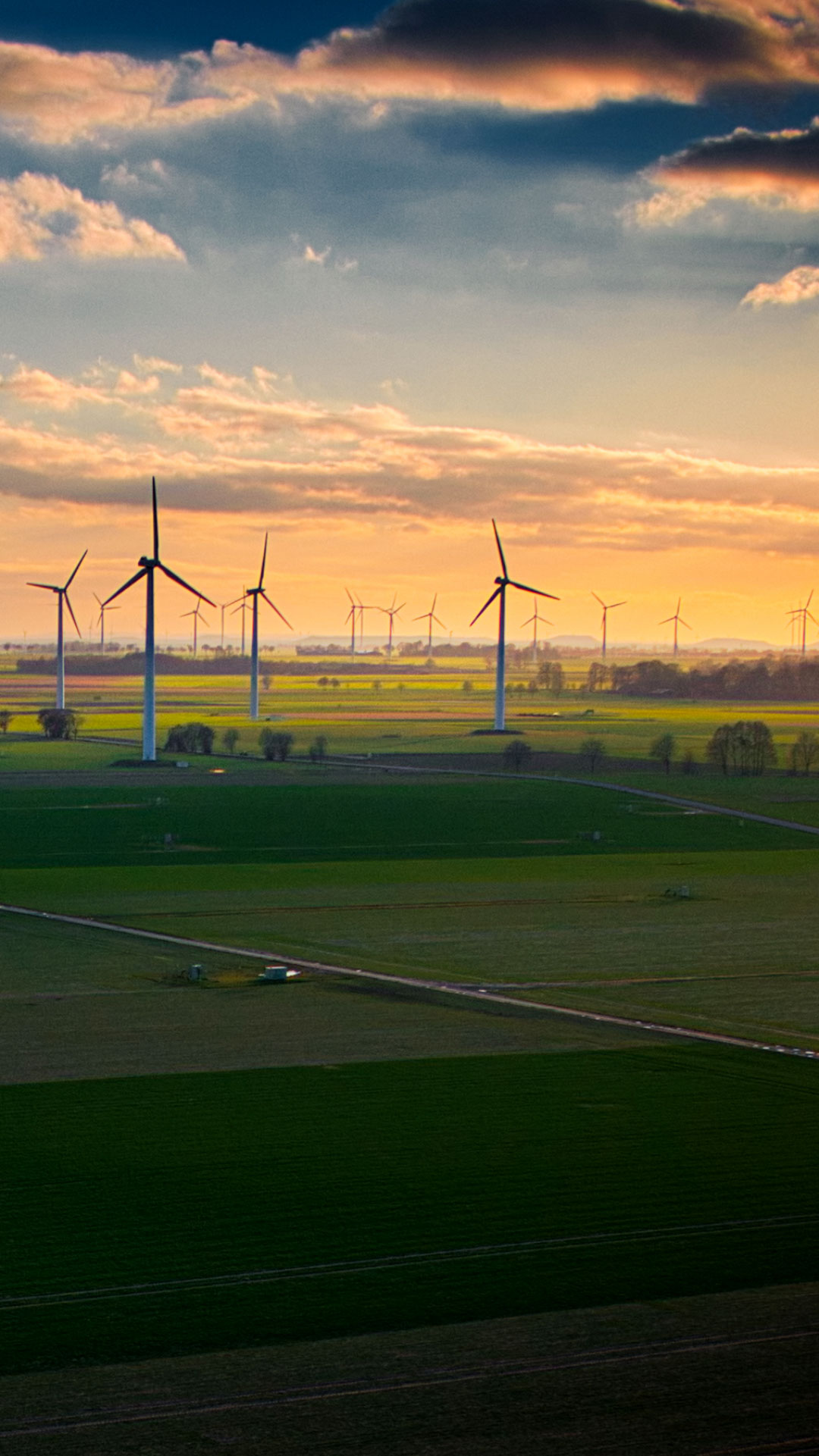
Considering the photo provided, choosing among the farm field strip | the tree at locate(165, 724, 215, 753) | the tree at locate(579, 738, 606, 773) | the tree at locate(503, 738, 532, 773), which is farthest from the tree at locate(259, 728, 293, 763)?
the farm field strip

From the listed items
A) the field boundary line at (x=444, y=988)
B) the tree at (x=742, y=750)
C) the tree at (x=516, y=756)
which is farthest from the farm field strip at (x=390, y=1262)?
the tree at (x=742, y=750)

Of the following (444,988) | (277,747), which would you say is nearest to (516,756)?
(277,747)

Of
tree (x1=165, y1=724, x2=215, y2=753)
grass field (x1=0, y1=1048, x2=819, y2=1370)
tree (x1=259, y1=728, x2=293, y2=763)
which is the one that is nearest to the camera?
grass field (x1=0, y1=1048, x2=819, y2=1370)

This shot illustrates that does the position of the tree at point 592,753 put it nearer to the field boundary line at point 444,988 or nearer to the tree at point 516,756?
the tree at point 516,756

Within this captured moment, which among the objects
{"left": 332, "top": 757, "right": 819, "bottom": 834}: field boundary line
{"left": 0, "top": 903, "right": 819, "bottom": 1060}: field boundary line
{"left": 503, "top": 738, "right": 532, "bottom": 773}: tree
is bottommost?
{"left": 0, "top": 903, "right": 819, "bottom": 1060}: field boundary line

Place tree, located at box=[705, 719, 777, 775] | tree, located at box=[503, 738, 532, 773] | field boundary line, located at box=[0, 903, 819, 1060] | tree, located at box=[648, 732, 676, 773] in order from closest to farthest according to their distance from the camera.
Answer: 1. field boundary line, located at box=[0, 903, 819, 1060]
2. tree, located at box=[705, 719, 777, 775]
3. tree, located at box=[503, 738, 532, 773]
4. tree, located at box=[648, 732, 676, 773]

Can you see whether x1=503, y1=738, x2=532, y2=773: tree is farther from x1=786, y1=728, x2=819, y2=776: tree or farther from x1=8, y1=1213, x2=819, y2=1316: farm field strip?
x1=8, y1=1213, x2=819, y2=1316: farm field strip

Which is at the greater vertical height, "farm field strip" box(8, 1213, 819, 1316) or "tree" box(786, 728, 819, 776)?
"tree" box(786, 728, 819, 776)

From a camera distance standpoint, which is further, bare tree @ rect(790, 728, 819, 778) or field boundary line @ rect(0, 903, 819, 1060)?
bare tree @ rect(790, 728, 819, 778)
